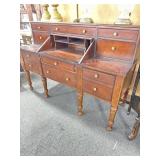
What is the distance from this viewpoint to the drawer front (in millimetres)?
1282

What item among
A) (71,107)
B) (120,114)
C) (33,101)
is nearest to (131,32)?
(120,114)

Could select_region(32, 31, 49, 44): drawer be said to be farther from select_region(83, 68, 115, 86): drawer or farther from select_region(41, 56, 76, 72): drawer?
select_region(83, 68, 115, 86): drawer

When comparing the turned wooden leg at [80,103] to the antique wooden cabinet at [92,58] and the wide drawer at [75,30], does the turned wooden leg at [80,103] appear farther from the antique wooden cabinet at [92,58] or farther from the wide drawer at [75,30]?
the wide drawer at [75,30]

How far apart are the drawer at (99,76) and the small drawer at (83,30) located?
40 centimetres

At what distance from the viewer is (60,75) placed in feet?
5.44

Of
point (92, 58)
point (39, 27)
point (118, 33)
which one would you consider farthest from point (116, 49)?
point (39, 27)

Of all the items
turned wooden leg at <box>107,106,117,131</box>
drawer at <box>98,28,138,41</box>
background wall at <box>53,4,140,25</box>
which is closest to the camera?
drawer at <box>98,28,138,41</box>

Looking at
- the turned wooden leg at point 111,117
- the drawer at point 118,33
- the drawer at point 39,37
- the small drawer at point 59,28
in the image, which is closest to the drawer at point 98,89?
the turned wooden leg at point 111,117

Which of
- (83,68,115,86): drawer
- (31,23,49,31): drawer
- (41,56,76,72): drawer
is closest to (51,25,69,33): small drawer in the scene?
(31,23,49,31): drawer

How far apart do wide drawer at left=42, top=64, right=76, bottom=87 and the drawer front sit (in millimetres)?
416

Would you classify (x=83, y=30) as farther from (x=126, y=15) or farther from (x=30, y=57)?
(x=30, y=57)
